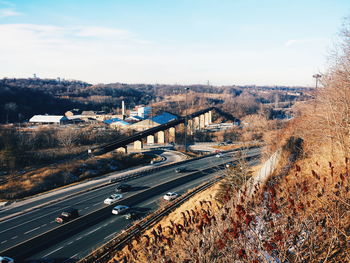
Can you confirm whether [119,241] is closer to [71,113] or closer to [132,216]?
[132,216]

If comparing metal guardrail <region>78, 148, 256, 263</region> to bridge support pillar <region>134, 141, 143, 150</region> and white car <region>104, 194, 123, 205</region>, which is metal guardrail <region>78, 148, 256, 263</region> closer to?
white car <region>104, 194, 123, 205</region>

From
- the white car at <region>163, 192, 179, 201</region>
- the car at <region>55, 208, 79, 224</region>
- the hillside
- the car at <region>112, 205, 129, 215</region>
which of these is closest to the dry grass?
the car at <region>55, 208, 79, 224</region>

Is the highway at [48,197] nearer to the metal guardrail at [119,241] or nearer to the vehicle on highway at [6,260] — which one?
the vehicle on highway at [6,260]

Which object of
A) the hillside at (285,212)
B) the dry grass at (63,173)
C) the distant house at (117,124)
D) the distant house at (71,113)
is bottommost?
the dry grass at (63,173)

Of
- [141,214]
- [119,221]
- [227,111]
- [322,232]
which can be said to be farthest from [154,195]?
[227,111]

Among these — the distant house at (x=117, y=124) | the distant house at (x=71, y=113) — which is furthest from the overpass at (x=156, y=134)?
the distant house at (x=71, y=113)

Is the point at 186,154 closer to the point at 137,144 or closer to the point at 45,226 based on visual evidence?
the point at 137,144

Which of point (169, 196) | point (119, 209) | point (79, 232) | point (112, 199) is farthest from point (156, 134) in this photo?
point (79, 232)

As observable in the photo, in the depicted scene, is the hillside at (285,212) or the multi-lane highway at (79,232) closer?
the hillside at (285,212)
